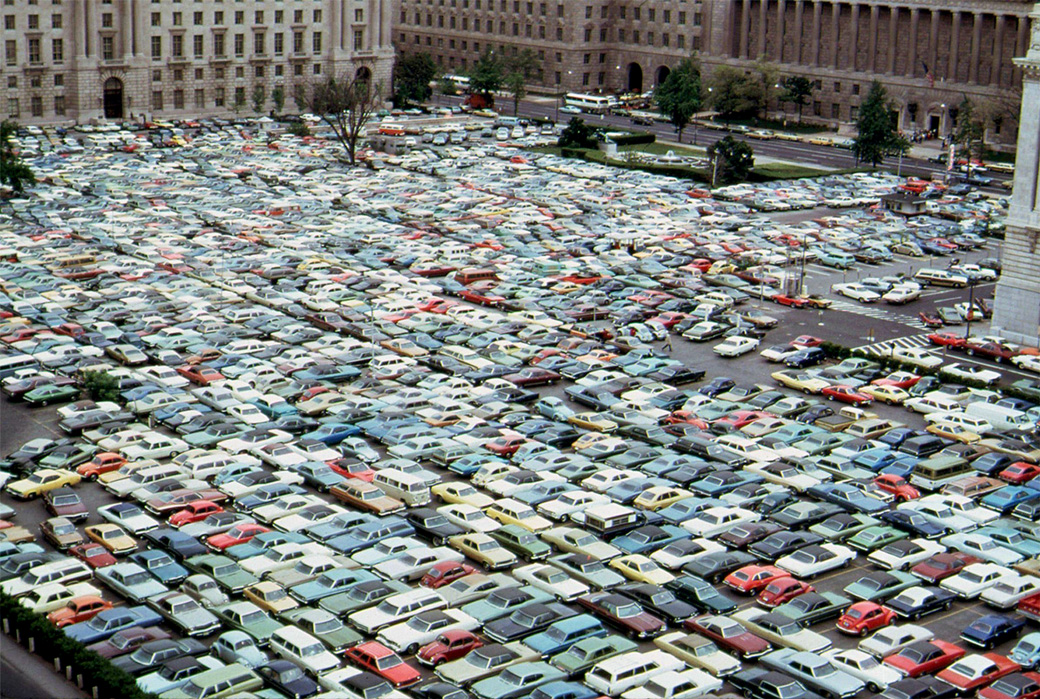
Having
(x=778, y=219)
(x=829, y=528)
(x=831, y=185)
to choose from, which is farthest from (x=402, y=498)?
(x=831, y=185)

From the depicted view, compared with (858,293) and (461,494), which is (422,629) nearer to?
(461,494)

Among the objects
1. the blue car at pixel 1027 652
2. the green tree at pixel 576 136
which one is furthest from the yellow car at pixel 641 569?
the green tree at pixel 576 136

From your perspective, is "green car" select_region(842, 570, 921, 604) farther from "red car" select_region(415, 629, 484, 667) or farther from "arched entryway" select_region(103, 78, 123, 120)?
"arched entryway" select_region(103, 78, 123, 120)

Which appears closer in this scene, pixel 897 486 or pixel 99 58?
pixel 897 486

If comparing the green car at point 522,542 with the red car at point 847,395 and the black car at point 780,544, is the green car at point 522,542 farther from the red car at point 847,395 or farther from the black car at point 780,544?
the red car at point 847,395

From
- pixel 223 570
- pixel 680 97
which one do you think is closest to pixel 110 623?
pixel 223 570

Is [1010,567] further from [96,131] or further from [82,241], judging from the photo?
[96,131]
